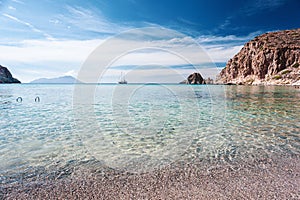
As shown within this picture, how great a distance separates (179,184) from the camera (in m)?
5.43

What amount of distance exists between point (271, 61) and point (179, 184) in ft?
500

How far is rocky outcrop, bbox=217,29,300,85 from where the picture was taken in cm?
11812

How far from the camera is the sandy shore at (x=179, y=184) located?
4867 mm

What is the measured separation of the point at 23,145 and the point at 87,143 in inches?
109

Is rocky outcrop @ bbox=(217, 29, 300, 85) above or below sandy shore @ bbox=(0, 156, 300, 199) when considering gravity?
above

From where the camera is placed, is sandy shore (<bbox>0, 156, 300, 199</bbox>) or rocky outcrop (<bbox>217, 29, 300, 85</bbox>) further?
rocky outcrop (<bbox>217, 29, 300, 85</bbox>)

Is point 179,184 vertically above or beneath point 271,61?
beneath

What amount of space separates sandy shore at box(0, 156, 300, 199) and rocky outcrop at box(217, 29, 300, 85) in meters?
114

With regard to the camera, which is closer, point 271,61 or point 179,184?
point 179,184

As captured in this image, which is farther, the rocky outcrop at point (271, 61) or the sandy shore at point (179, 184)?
the rocky outcrop at point (271, 61)

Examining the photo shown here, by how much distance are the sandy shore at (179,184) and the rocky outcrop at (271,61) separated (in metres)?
114

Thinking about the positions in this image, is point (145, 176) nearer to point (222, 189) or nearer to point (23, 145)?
point (222, 189)

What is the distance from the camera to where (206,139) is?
33.0 ft

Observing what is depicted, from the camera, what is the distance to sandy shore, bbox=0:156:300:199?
4867 mm
